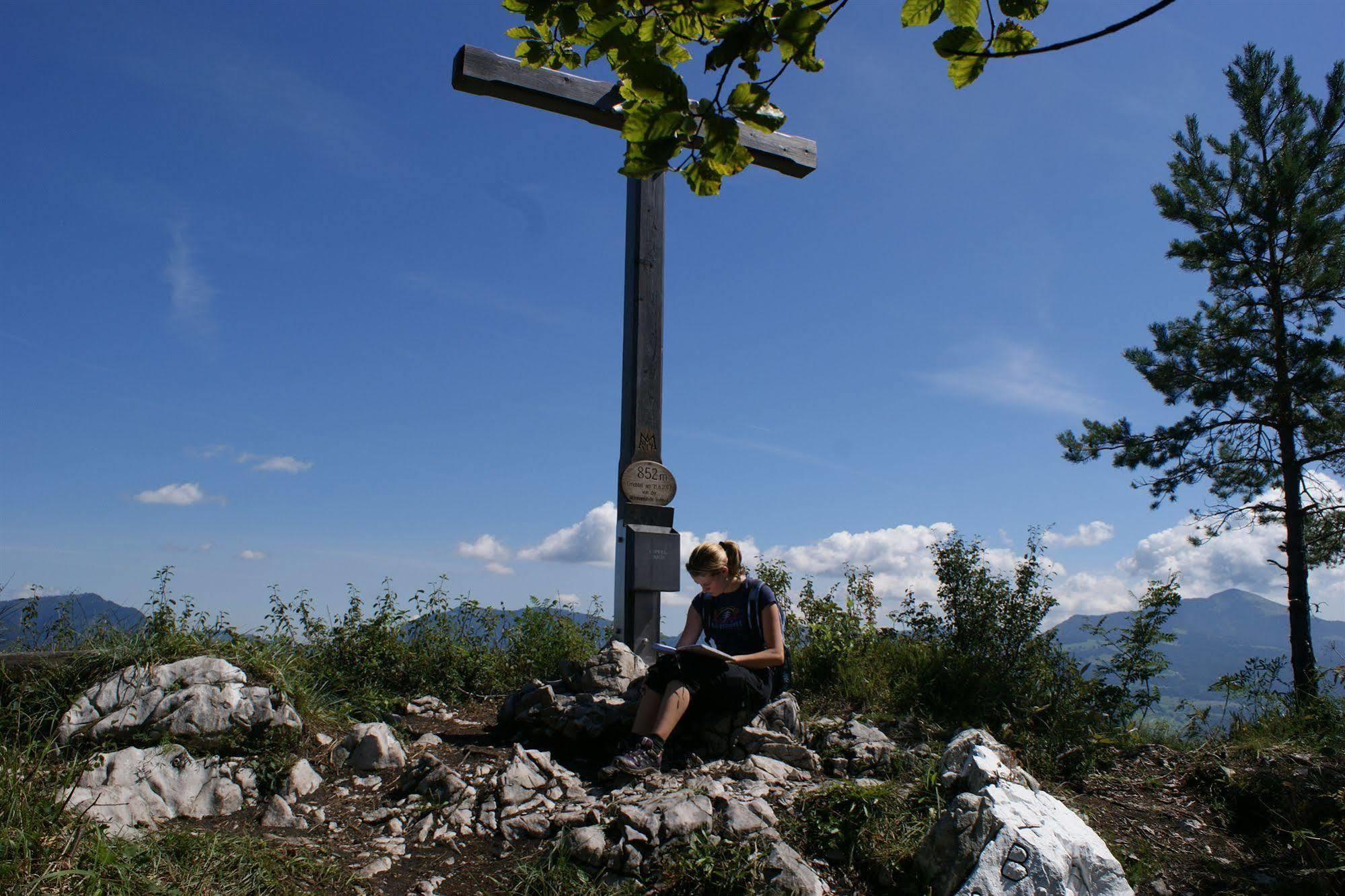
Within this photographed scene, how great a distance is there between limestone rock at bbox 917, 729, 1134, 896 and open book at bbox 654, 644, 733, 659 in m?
1.59

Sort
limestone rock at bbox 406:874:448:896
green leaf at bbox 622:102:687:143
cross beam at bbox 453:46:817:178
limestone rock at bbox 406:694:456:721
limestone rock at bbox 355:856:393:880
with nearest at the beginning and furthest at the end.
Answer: green leaf at bbox 622:102:687:143
limestone rock at bbox 406:874:448:896
limestone rock at bbox 355:856:393:880
limestone rock at bbox 406:694:456:721
cross beam at bbox 453:46:817:178

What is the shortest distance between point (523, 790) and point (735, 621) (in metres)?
1.68

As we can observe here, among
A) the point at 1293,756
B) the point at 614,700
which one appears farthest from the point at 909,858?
the point at 1293,756

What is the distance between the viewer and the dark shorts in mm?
5152

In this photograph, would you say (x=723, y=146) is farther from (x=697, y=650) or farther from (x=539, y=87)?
(x=539, y=87)

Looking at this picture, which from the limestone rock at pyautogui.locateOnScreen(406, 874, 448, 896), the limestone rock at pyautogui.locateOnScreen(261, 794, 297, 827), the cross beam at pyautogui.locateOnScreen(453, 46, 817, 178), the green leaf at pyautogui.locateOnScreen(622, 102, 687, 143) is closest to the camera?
the green leaf at pyautogui.locateOnScreen(622, 102, 687, 143)

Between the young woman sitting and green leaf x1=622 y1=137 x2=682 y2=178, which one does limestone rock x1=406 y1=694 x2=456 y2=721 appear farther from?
green leaf x1=622 y1=137 x2=682 y2=178

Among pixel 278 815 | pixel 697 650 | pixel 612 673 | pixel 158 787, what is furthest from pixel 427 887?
pixel 612 673

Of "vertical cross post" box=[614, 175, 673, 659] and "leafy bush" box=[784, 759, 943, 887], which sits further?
"vertical cross post" box=[614, 175, 673, 659]

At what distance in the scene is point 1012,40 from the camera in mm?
2045

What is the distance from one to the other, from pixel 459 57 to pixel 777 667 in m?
5.05

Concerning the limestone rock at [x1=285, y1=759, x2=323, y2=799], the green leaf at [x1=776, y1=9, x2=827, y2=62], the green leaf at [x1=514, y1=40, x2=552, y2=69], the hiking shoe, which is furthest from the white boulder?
the green leaf at [x1=776, y1=9, x2=827, y2=62]

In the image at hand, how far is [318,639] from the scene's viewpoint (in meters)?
6.57

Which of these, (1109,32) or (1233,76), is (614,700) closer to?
(1109,32)
